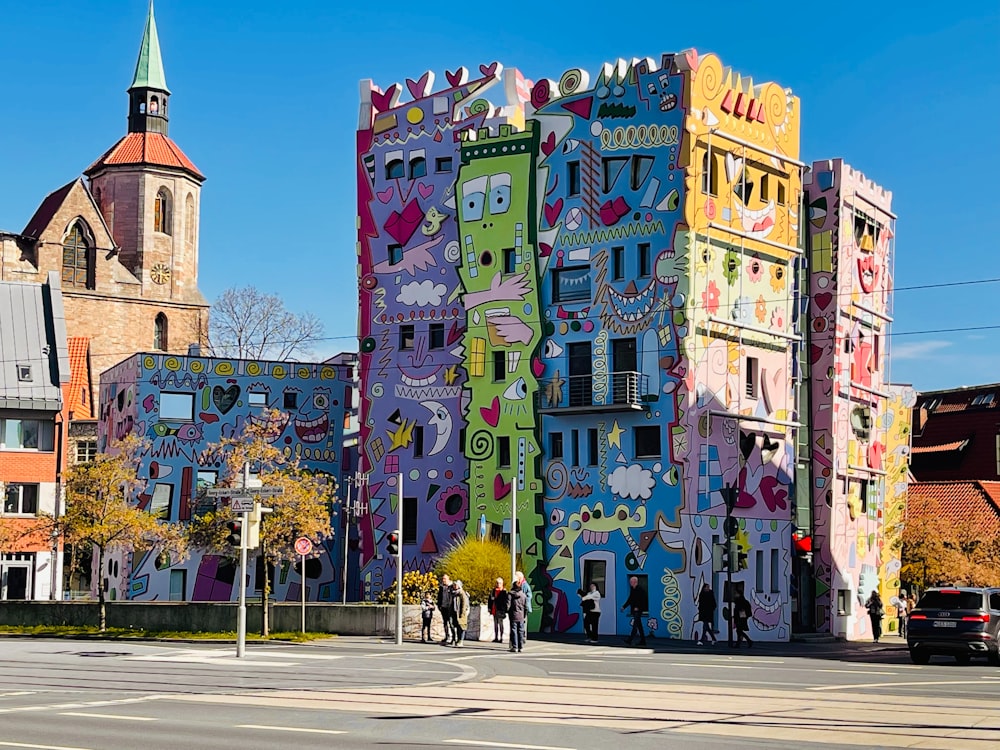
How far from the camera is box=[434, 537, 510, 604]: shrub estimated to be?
46750 millimetres

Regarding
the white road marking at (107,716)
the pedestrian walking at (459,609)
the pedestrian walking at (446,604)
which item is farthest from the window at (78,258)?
the white road marking at (107,716)

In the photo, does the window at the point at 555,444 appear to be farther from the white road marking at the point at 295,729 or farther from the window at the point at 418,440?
the white road marking at the point at 295,729

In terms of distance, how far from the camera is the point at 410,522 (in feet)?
184

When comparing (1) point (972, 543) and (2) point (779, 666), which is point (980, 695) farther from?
(1) point (972, 543)

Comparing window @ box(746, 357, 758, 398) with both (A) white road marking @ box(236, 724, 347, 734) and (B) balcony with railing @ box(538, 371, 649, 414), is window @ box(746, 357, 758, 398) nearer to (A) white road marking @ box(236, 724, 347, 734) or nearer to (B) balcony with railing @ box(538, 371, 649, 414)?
(B) balcony with railing @ box(538, 371, 649, 414)

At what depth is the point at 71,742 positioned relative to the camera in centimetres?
1608

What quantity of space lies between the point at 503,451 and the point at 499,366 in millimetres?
3055

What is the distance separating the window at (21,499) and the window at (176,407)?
23.8 ft

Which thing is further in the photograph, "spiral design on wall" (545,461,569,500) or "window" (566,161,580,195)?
"window" (566,161,580,195)

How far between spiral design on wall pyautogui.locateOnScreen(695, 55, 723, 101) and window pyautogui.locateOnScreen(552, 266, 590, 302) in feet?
23.2

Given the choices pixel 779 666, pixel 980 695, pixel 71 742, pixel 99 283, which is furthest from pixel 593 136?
pixel 99 283

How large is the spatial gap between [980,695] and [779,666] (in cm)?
843

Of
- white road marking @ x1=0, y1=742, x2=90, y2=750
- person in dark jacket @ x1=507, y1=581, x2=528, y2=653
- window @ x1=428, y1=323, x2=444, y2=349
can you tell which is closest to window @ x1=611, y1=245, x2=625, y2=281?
window @ x1=428, y1=323, x2=444, y2=349

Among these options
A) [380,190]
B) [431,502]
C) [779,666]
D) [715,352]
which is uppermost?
[380,190]
